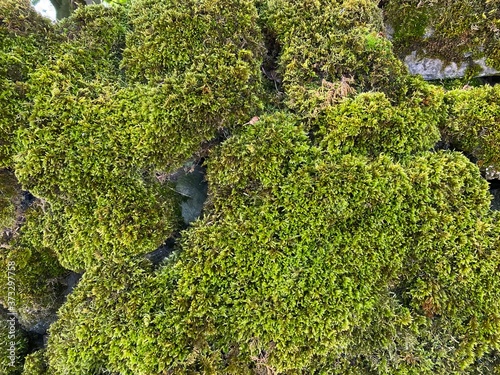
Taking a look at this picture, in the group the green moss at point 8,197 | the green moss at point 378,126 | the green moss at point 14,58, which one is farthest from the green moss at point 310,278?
the green moss at point 14,58

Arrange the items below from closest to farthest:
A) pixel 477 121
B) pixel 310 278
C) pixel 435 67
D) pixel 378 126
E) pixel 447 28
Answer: pixel 310 278 → pixel 378 126 → pixel 477 121 → pixel 447 28 → pixel 435 67

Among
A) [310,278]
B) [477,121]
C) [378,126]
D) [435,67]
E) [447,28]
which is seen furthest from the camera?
[435,67]

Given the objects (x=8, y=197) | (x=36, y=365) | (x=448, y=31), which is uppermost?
(x=448, y=31)

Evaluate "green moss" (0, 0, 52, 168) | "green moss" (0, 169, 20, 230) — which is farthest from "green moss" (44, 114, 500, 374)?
"green moss" (0, 0, 52, 168)

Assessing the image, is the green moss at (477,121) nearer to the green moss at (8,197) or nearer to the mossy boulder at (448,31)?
the mossy boulder at (448,31)

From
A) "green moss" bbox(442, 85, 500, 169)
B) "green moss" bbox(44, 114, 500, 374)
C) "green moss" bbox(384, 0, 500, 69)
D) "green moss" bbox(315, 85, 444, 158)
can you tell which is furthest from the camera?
"green moss" bbox(384, 0, 500, 69)

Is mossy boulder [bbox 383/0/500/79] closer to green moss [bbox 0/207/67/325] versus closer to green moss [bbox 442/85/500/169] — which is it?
green moss [bbox 442/85/500/169]

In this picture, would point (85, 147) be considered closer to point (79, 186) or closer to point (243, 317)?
point (79, 186)

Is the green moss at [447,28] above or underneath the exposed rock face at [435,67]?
above

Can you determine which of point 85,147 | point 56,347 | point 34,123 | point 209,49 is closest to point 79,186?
point 85,147

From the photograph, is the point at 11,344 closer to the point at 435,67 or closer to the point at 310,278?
the point at 310,278

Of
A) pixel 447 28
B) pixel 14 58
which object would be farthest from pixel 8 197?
pixel 447 28
